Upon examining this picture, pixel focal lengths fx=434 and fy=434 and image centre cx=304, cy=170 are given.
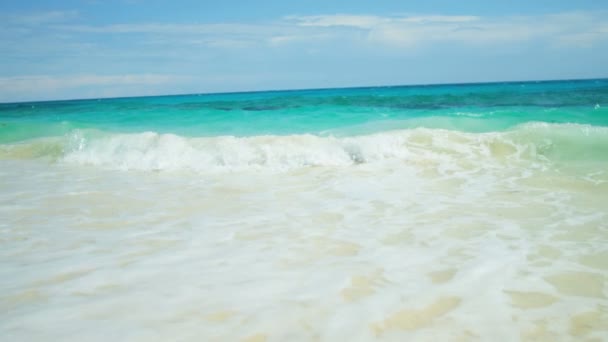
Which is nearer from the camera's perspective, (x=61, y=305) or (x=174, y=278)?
(x=61, y=305)

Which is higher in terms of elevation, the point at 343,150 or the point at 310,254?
the point at 343,150

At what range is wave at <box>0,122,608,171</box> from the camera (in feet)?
26.1

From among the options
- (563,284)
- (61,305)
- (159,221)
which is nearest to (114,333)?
(61,305)

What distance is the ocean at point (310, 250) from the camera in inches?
92.6

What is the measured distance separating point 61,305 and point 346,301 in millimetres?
1671

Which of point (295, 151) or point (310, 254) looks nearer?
point (310, 254)

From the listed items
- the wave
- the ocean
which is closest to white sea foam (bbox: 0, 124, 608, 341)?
the ocean

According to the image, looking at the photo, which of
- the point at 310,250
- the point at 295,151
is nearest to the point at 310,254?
the point at 310,250

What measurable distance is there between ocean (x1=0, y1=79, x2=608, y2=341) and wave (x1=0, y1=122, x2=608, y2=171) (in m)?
0.18

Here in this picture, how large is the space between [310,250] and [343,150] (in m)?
5.21

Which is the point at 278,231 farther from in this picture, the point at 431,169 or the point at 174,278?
the point at 431,169

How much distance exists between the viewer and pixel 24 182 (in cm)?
668

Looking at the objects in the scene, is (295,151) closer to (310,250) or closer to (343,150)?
(343,150)

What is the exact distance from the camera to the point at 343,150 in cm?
851
